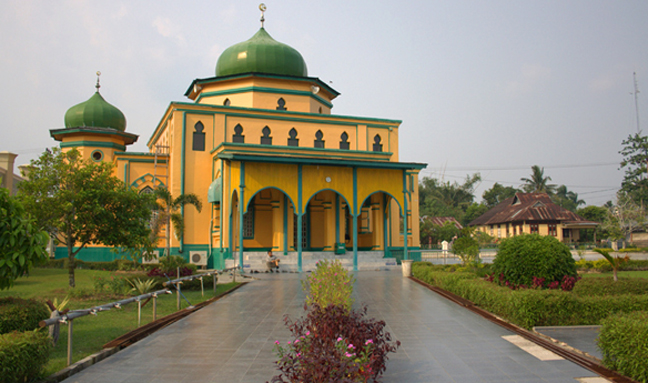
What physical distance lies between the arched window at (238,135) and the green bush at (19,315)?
1988 cm

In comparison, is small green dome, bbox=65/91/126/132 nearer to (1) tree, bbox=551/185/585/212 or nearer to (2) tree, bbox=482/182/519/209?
(2) tree, bbox=482/182/519/209

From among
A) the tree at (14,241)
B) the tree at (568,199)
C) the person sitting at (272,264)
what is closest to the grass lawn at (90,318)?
the tree at (14,241)

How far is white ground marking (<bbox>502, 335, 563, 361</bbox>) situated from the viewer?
648 centimetres

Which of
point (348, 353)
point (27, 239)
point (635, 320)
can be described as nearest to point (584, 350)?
point (635, 320)

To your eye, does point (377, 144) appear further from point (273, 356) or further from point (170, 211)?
point (273, 356)

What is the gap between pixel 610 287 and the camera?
10.4m

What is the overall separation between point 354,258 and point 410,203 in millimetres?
7318

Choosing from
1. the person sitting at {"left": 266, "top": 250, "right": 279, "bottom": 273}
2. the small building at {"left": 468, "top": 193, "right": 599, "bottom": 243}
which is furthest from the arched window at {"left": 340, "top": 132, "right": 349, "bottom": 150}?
the small building at {"left": 468, "top": 193, "right": 599, "bottom": 243}

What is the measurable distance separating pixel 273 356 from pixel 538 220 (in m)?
43.1

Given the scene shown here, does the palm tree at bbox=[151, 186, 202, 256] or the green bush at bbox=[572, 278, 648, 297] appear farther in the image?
the palm tree at bbox=[151, 186, 202, 256]

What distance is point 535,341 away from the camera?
7.35m

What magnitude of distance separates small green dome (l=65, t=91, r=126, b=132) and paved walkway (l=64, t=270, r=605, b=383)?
75.7 ft

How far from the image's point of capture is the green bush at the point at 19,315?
6.26 m

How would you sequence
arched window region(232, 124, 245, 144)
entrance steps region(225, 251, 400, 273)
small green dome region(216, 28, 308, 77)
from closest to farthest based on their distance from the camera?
entrance steps region(225, 251, 400, 273), arched window region(232, 124, 245, 144), small green dome region(216, 28, 308, 77)
